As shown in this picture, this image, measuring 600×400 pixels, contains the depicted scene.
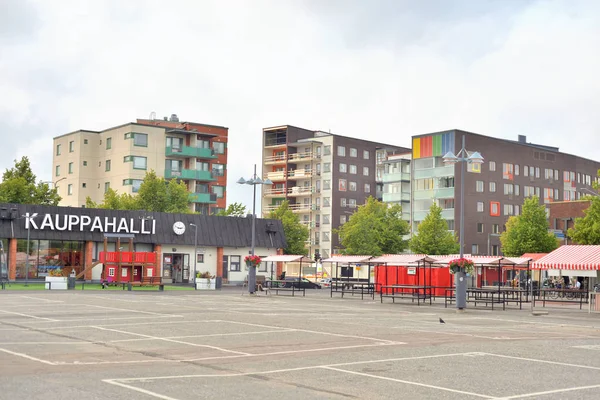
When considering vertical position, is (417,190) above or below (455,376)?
above

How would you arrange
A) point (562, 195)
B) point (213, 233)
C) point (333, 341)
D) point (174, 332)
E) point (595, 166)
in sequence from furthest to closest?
point (595, 166), point (562, 195), point (213, 233), point (174, 332), point (333, 341)

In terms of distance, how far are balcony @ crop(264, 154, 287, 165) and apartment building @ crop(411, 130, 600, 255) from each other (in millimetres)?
20718

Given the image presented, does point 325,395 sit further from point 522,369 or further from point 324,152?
point 324,152

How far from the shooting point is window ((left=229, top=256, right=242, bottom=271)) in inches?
2933

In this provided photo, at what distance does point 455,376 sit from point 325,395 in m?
3.00

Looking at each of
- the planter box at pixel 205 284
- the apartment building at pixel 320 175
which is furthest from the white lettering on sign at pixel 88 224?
the apartment building at pixel 320 175

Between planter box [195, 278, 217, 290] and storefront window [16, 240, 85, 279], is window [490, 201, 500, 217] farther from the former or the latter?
storefront window [16, 240, 85, 279]

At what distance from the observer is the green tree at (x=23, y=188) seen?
7331 centimetres

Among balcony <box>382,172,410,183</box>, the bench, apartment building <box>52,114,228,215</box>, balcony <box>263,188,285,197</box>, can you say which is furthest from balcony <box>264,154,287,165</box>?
the bench

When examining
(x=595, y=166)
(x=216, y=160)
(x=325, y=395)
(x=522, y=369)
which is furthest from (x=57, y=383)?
(x=595, y=166)

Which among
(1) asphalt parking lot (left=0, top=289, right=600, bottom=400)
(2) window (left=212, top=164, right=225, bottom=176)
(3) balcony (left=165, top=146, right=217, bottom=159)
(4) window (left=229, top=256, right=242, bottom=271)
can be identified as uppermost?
(3) balcony (left=165, top=146, right=217, bottom=159)

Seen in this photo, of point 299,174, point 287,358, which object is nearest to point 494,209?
point 299,174

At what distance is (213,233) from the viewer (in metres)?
72.6

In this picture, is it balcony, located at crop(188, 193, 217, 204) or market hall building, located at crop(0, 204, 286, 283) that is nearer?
market hall building, located at crop(0, 204, 286, 283)
